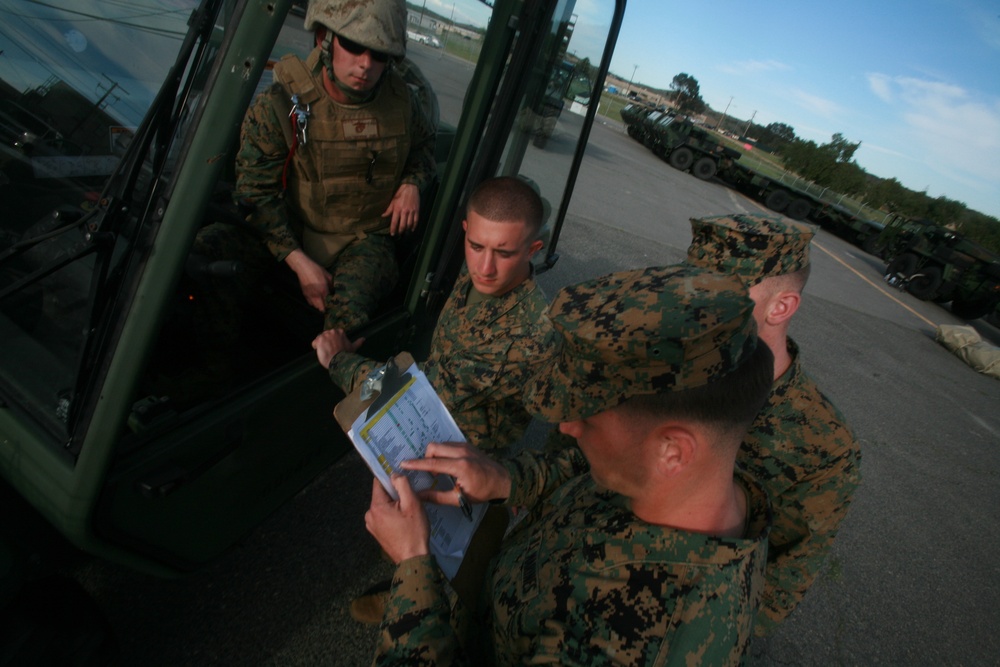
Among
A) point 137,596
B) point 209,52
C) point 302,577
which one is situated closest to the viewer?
point 209,52

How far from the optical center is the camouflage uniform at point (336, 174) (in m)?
1.81

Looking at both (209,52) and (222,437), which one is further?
(222,437)

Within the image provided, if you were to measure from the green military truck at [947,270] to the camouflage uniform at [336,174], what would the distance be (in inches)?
526

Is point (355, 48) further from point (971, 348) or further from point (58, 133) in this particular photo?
point (971, 348)

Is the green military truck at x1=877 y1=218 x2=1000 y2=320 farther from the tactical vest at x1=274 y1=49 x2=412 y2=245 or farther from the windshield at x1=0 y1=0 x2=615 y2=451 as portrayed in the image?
the tactical vest at x1=274 y1=49 x2=412 y2=245

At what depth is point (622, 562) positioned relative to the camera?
921 mm

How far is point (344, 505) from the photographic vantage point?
2.45 metres

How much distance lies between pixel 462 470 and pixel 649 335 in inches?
22.0

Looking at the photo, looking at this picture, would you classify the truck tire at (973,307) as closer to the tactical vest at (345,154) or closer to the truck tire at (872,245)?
the truck tire at (872,245)

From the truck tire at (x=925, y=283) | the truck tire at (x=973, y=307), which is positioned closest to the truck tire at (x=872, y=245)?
the truck tire at (x=925, y=283)

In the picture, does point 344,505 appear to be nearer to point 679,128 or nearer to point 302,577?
point 302,577

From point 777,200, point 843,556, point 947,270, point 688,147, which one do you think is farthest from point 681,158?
point 843,556

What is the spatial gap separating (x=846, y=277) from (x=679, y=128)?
27.1ft

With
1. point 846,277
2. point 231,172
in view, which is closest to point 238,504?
point 231,172
